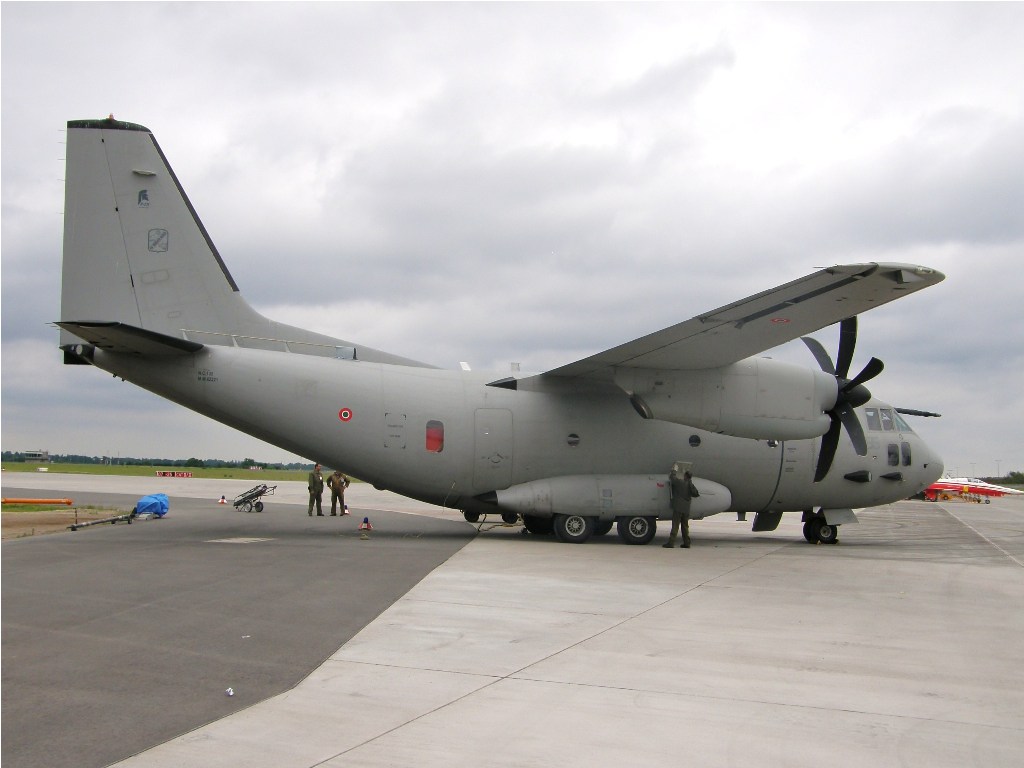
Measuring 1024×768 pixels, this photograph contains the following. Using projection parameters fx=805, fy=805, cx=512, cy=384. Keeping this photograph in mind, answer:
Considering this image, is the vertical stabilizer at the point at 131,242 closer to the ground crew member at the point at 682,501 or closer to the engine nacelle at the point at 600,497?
the engine nacelle at the point at 600,497

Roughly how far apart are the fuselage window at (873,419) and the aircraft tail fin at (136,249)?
15558mm

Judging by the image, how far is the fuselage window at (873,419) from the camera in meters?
20.8

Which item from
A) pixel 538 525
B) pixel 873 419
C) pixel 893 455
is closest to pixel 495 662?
pixel 538 525

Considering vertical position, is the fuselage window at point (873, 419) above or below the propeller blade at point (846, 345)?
below

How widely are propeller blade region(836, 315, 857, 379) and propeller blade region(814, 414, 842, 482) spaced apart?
1148mm

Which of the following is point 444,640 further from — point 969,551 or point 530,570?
point 969,551

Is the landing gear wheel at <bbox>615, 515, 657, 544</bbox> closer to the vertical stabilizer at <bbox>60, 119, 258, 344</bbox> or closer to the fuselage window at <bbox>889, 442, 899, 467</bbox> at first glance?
the fuselage window at <bbox>889, 442, 899, 467</bbox>

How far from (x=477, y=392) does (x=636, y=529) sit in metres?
4.85

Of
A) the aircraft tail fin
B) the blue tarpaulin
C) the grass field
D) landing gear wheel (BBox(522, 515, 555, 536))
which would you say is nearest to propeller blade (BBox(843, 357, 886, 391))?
landing gear wheel (BBox(522, 515, 555, 536))

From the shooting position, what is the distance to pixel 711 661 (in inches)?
294

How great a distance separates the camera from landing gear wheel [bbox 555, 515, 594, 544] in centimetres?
1838

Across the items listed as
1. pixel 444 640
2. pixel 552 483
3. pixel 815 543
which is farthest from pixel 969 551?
pixel 444 640

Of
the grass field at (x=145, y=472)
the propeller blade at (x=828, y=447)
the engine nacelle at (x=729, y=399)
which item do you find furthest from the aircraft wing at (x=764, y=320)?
the grass field at (x=145, y=472)

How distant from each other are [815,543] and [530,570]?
1045 centimetres
